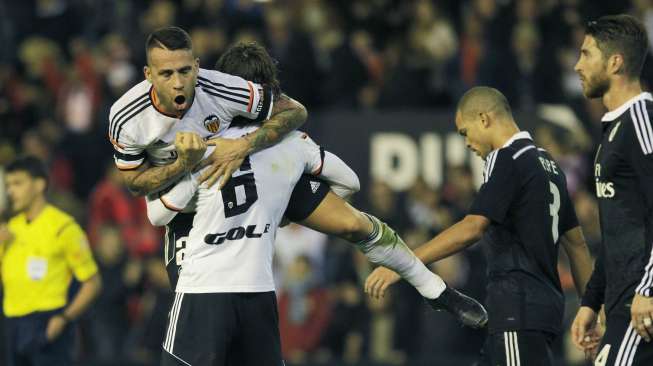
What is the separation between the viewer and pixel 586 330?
21.2 feet

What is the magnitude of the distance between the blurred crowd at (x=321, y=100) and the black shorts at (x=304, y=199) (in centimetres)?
524

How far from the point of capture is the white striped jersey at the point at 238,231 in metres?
6.61

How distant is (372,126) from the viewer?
1397cm

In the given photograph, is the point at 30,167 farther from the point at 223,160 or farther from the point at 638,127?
the point at 638,127

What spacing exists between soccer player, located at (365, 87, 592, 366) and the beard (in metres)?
0.69

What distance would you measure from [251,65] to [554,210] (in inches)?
70.8

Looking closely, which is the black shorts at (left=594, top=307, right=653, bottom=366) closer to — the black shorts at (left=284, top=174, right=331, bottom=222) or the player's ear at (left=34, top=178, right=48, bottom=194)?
the black shorts at (left=284, top=174, right=331, bottom=222)

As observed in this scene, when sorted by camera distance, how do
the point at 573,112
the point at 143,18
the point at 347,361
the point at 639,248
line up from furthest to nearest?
the point at 143,18 < the point at 573,112 < the point at 347,361 < the point at 639,248

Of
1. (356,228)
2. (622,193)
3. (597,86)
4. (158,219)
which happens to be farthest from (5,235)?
(622,193)

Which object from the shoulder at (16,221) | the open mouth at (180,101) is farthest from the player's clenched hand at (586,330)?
the shoulder at (16,221)

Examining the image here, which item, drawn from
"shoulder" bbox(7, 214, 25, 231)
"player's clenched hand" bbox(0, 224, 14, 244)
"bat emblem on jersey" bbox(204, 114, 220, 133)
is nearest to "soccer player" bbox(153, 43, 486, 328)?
"bat emblem on jersey" bbox(204, 114, 220, 133)

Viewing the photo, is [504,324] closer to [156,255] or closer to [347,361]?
[347,361]

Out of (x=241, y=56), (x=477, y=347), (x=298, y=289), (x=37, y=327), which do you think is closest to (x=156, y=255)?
(x=298, y=289)

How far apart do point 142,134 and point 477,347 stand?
21.5ft
